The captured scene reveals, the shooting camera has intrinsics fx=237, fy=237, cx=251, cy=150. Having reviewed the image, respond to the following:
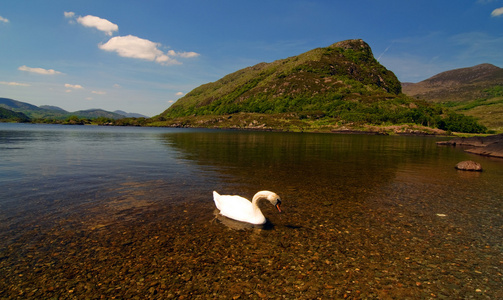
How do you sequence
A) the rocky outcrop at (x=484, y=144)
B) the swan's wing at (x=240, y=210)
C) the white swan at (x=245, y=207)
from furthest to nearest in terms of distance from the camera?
the rocky outcrop at (x=484, y=144)
the swan's wing at (x=240, y=210)
the white swan at (x=245, y=207)

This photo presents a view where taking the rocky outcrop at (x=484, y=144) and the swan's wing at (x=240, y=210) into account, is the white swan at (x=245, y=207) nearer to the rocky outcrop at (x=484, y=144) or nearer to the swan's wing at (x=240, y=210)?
the swan's wing at (x=240, y=210)

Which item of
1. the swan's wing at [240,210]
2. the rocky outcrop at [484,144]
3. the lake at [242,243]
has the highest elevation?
the rocky outcrop at [484,144]

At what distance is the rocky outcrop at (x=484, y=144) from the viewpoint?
43.2 m

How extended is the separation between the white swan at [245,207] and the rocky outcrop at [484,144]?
5232cm

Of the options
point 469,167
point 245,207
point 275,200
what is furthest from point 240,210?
point 469,167

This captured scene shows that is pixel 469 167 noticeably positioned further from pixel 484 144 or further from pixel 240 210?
pixel 484 144

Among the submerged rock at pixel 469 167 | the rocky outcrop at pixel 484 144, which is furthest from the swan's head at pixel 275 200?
the rocky outcrop at pixel 484 144

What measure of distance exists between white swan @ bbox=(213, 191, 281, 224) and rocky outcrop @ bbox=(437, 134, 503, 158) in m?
52.3

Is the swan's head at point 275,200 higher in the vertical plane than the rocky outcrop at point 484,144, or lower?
lower

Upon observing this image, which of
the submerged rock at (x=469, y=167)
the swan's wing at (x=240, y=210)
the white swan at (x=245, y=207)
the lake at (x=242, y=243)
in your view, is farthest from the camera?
the submerged rock at (x=469, y=167)

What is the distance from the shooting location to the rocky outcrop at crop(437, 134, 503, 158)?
43188mm

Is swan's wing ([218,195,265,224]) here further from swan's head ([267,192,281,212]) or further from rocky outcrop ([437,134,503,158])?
rocky outcrop ([437,134,503,158])

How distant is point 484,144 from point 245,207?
74913 millimetres

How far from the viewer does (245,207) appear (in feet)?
38.0
